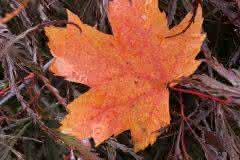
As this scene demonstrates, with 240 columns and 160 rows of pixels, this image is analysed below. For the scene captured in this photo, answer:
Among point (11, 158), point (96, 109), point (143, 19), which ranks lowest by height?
point (11, 158)

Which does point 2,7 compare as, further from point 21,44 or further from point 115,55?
point 115,55

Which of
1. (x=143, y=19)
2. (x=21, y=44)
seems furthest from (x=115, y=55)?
(x=21, y=44)

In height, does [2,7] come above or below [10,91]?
above
